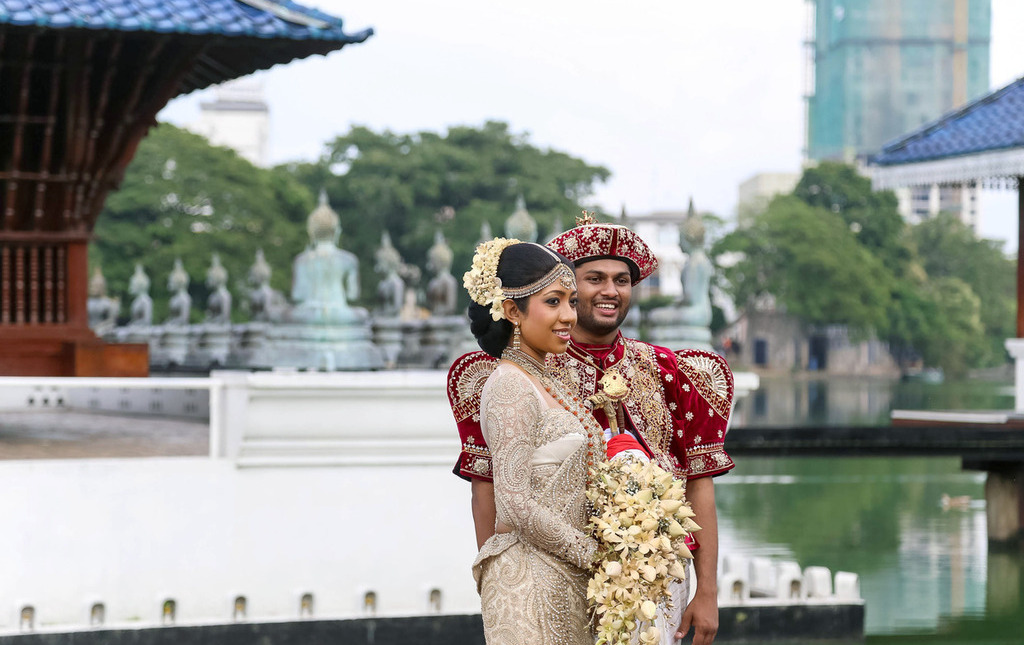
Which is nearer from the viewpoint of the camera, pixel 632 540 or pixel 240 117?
pixel 632 540

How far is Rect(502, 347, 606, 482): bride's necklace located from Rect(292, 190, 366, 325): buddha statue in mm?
6565

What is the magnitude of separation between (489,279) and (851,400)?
41.6 metres

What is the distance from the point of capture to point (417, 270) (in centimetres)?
4772

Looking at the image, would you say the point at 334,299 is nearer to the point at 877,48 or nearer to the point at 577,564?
the point at 577,564

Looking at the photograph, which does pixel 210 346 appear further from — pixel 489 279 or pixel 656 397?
pixel 489 279

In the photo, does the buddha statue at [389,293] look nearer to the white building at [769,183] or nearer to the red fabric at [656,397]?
the red fabric at [656,397]

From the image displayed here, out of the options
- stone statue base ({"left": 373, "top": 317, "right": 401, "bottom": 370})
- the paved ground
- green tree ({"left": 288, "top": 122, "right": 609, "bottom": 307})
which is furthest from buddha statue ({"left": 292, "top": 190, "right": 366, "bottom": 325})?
green tree ({"left": 288, "top": 122, "right": 609, "bottom": 307})

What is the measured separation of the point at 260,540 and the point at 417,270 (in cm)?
4027

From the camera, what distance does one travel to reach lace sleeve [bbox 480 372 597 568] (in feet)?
11.0

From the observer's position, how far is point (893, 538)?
14227mm

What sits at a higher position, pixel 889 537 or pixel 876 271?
pixel 876 271

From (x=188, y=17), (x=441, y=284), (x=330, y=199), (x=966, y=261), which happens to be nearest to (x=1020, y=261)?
(x=441, y=284)

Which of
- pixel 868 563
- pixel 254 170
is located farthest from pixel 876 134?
pixel 868 563

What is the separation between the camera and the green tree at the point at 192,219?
38438 millimetres
